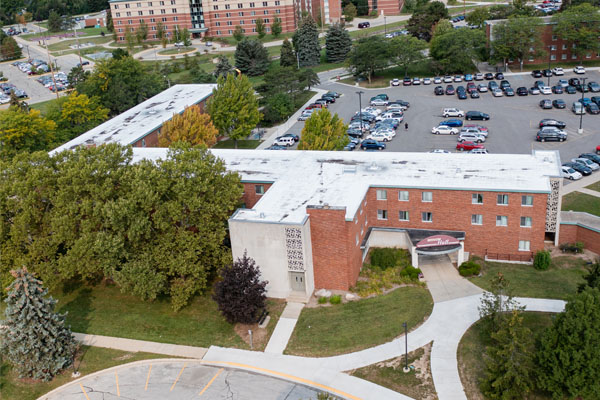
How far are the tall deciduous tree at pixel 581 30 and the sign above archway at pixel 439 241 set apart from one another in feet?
235

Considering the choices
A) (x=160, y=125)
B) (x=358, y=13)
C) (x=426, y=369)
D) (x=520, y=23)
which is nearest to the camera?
(x=426, y=369)

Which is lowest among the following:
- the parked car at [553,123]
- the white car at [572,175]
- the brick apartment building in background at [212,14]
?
the white car at [572,175]

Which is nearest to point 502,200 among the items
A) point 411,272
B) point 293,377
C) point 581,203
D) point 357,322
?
point 411,272

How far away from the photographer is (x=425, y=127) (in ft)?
270

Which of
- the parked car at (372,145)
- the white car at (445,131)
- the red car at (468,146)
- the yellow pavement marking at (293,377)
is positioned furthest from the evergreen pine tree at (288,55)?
the yellow pavement marking at (293,377)

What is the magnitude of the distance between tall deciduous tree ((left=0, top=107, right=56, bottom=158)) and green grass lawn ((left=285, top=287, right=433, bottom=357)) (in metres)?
50.3

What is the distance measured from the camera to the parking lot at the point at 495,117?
72812mm

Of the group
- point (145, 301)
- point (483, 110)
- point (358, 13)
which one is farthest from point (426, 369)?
point (358, 13)

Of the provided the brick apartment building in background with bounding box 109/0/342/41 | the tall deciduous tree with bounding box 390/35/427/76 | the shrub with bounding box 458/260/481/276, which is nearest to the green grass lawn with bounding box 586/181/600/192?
the shrub with bounding box 458/260/481/276

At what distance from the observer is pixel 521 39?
10362 cm

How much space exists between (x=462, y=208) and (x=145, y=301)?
25.2 meters

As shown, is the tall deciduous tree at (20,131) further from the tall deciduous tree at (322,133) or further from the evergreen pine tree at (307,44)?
the evergreen pine tree at (307,44)

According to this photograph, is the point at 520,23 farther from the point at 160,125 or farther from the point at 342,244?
the point at 342,244

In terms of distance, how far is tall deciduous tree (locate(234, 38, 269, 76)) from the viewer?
118 m
